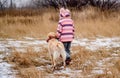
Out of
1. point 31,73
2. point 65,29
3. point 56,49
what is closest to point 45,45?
point 65,29

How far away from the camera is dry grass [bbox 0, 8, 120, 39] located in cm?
1466

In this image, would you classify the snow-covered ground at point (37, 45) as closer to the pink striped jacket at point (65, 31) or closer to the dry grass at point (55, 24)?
the pink striped jacket at point (65, 31)

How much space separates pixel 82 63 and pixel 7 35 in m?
6.33

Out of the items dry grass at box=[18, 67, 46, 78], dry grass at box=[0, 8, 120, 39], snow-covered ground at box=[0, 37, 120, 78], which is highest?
dry grass at box=[18, 67, 46, 78]

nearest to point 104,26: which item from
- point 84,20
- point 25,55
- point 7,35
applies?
point 84,20

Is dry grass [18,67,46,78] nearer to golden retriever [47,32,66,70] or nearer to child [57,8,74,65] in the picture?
golden retriever [47,32,66,70]

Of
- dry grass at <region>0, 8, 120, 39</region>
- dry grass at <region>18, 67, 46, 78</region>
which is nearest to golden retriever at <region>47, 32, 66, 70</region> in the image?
dry grass at <region>18, 67, 46, 78</region>

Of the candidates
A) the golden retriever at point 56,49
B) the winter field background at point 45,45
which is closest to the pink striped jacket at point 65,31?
the golden retriever at point 56,49

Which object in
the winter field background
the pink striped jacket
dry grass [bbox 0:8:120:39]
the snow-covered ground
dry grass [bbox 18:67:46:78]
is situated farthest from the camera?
dry grass [bbox 0:8:120:39]

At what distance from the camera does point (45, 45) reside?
38.1 ft

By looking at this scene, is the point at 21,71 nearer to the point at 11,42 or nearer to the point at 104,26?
the point at 11,42

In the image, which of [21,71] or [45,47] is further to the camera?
[45,47]

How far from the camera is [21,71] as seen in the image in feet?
25.2

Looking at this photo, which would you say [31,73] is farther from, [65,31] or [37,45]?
[37,45]
